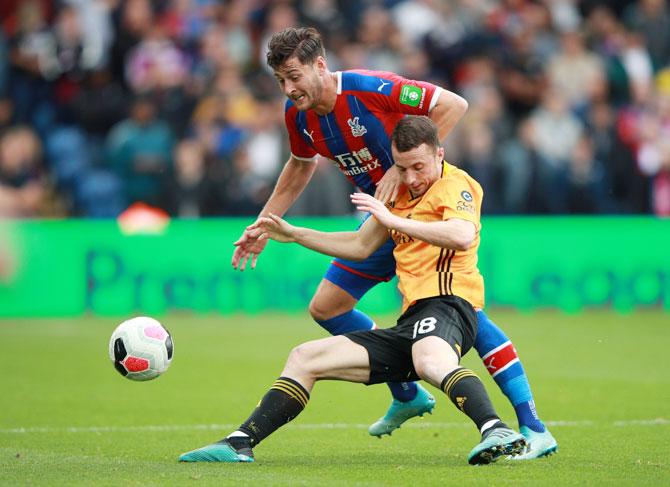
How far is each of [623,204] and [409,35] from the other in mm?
4078

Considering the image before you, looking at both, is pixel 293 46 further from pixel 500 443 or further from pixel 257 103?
pixel 257 103

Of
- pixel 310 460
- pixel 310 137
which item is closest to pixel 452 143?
pixel 310 137

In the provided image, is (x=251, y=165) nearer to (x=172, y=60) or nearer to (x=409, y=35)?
(x=172, y=60)

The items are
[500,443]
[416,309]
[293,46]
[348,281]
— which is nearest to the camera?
[500,443]

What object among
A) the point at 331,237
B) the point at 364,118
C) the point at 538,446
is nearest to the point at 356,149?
the point at 364,118

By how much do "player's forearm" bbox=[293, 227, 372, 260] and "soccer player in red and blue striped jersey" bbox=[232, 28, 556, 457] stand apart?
273mm

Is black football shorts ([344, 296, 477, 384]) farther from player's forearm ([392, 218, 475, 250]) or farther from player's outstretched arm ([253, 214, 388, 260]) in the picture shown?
player's outstretched arm ([253, 214, 388, 260])

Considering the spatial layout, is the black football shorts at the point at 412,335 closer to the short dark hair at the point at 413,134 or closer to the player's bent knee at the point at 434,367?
the player's bent knee at the point at 434,367

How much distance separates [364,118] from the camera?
809 cm

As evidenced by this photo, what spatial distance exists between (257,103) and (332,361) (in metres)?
11.9

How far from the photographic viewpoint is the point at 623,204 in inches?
774

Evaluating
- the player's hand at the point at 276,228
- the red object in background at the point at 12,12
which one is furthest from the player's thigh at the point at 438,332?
the red object in background at the point at 12,12

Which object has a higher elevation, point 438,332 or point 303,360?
point 438,332

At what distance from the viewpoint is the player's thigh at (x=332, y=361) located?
7.10 metres
